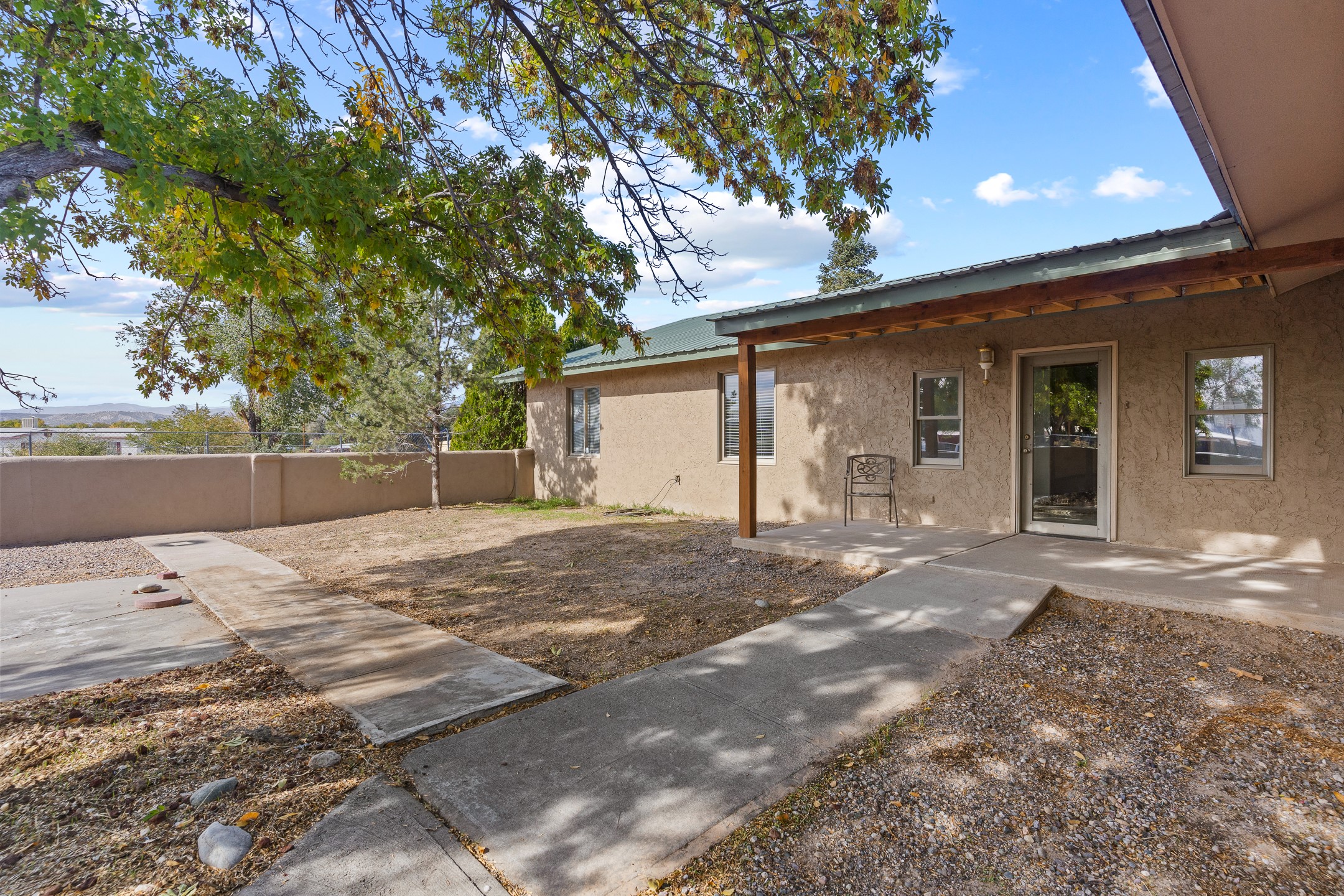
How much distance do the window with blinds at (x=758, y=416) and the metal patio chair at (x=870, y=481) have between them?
1.55 metres

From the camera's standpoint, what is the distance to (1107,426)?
6.86m

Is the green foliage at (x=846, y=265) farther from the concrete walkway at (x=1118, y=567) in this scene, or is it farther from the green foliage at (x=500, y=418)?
the concrete walkway at (x=1118, y=567)

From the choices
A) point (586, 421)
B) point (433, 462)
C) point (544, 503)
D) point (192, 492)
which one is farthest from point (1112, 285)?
point (192, 492)

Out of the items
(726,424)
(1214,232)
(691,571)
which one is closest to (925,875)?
(691,571)

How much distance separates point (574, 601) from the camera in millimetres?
5758

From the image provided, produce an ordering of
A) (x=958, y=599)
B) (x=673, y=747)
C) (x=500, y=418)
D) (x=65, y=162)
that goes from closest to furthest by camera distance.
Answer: (x=673, y=747) → (x=65, y=162) → (x=958, y=599) → (x=500, y=418)

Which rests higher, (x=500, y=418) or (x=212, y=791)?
(x=500, y=418)

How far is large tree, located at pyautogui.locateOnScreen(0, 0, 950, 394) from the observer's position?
12.5 feet

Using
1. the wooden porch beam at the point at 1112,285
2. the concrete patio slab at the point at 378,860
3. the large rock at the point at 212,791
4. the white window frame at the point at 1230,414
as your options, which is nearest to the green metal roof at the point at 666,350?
Answer: the wooden porch beam at the point at 1112,285

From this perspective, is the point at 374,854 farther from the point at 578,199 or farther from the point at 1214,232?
the point at 1214,232

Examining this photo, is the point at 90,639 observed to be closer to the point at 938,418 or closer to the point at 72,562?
the point at 72,562

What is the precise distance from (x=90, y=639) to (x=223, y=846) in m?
3.73

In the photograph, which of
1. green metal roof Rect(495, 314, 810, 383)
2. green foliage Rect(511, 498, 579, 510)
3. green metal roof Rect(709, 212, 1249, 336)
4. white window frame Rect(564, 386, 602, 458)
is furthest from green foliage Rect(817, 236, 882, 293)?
green metal roof Rect(709, 212, 1249, 336)

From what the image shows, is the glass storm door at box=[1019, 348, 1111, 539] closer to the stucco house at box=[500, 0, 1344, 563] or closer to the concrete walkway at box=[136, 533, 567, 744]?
the stucco house at box=[500, 0, 1344, 563]
